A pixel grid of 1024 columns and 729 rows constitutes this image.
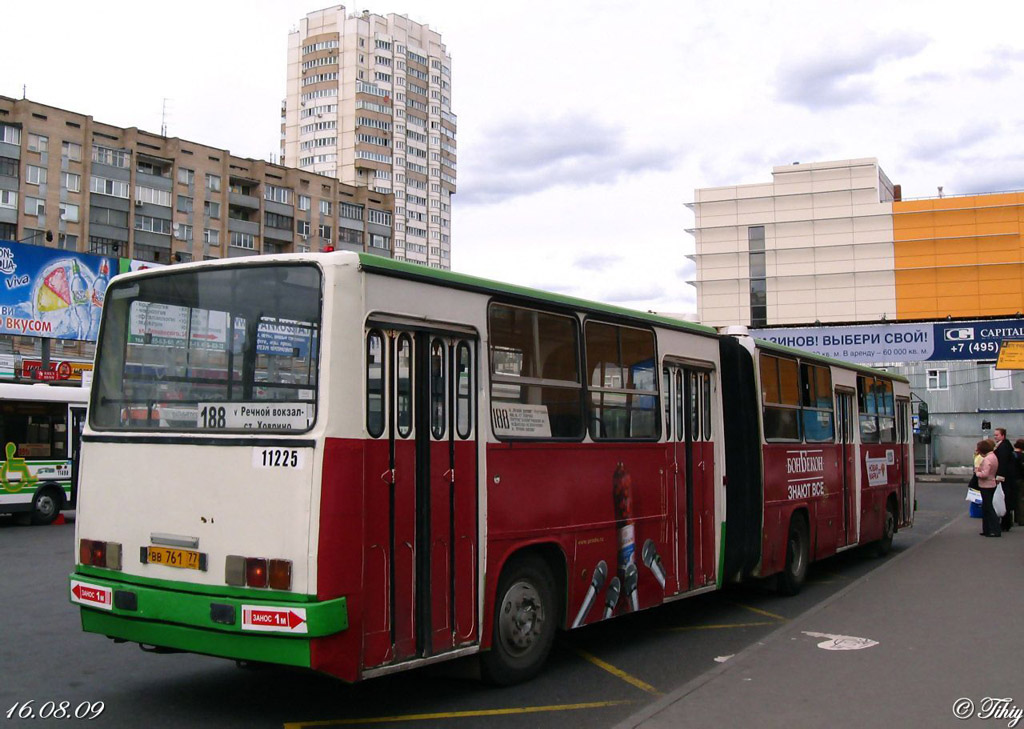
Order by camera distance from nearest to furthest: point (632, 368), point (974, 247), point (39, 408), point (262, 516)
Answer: point (262, 516)
point (632, 368)
point (39, 408)
point (974, 247)

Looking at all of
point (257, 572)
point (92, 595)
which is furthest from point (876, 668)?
point (92, 595)

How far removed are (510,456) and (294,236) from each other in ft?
277

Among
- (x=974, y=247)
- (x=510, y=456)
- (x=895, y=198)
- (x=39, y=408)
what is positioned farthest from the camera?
(x=895, y=198)

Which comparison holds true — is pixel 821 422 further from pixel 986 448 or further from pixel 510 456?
pixel 510 456

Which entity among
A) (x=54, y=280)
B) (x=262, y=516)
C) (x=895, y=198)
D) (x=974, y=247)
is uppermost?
(x=895, y=198)

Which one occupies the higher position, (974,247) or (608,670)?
(974,247)

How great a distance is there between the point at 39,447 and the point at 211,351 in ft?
53.7

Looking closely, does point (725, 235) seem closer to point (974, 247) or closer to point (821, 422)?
point (974, 247)

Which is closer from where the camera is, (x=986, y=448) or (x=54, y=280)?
(x=986, y=448)

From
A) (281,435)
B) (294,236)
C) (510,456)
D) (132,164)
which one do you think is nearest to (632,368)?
(510,456)

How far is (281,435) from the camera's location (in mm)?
6160

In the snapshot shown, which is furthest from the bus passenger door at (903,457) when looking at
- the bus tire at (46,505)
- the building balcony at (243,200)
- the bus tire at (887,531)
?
the building balcony at (243,200)

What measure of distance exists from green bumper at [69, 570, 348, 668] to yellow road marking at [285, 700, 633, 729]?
87 centimetres

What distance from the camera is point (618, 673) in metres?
8.27
